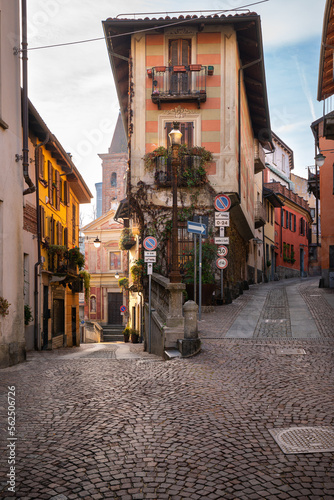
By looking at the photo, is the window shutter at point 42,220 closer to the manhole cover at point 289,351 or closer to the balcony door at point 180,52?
the balcony door at point 180,52

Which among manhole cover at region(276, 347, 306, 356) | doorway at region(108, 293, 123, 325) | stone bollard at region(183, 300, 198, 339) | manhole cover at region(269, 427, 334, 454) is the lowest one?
doorway at region(108, 293, 123, 325)

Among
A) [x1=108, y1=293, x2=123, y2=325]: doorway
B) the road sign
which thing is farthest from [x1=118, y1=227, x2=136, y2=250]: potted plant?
[x1=108, y1=293, x2=123, y2=325]: doorway

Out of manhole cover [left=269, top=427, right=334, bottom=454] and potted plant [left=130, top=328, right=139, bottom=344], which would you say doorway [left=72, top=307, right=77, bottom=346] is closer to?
potted plant [left=130, top=328, right=139, bottom=344]

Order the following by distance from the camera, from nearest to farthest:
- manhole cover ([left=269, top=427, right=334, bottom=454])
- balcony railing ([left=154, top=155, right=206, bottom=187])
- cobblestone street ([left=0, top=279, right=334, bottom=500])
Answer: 1. cobblestone street ([left=0, top=279, right=334, bottom=500])
2. manhole cover ([left=269, top=427, right=334, bottom=454])
3. balcony railing ([left=154, top=155, right=206, bottom=187])

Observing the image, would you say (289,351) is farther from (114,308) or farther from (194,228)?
(114,308)

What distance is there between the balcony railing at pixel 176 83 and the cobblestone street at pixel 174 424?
41.7 ft

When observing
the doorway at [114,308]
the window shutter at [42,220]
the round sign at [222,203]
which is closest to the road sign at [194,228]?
→ the round sign at [222,203]

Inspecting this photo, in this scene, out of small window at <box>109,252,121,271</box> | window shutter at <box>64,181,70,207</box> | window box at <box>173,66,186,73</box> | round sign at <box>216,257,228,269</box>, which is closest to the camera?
round sign at <box>216,257,228,269</box>

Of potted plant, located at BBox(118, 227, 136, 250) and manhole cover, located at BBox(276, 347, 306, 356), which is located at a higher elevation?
potted plant, located at BBox(118, 227, 136, 250)

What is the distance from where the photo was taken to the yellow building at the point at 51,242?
17.6 metres

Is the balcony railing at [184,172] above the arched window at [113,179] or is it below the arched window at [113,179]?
below

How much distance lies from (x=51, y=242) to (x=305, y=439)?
58.5ft

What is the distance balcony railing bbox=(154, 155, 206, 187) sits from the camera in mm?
20078

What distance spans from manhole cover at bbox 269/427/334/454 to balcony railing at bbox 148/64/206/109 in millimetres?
17045
